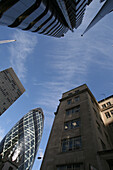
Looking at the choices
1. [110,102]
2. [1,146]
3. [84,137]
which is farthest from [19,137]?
[84,137]

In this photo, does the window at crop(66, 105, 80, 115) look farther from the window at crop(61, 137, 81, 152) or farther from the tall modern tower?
the tall modern tower

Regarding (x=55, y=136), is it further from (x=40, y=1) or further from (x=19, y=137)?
(x=19, y=137)

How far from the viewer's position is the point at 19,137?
112 metres

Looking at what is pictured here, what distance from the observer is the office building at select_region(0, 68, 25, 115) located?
7675 centimetres

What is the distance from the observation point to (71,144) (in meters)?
16.9

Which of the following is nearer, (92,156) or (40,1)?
(92,156)

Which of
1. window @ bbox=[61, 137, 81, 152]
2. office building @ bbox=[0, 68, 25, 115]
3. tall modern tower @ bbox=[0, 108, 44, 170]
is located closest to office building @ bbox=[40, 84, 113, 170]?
window @ bbox=[61, 137, 81, 152]

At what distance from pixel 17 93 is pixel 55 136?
83.5 meters

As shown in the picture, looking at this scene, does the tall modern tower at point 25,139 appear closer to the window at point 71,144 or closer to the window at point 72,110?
the window at point 72,110

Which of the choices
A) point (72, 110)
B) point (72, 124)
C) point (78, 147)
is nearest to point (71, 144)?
point (78, 147)

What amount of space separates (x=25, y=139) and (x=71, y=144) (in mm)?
115437

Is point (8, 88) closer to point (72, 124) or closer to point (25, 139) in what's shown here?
point (25, 139)

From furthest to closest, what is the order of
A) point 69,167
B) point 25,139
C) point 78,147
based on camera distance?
point 25,139 < point 78,147 < point 69,167

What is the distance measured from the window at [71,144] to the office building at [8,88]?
6794 cm
